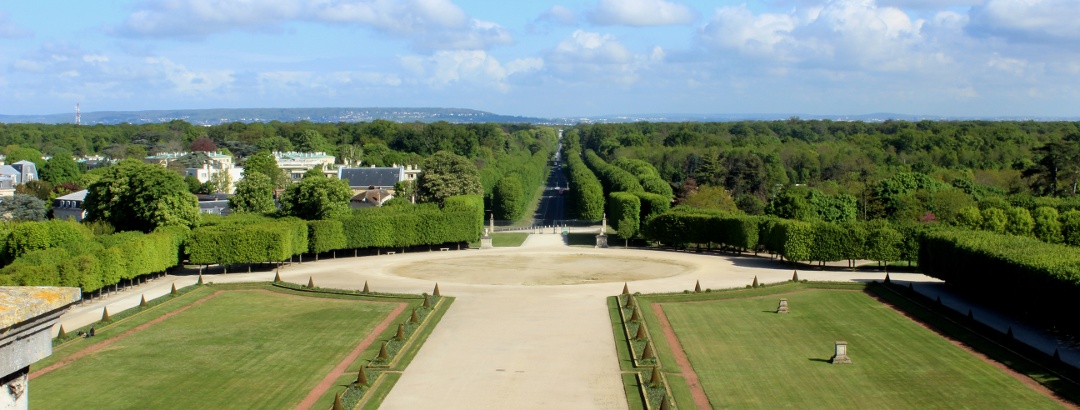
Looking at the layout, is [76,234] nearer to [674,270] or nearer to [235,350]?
[235,350]

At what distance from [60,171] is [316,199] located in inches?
3050

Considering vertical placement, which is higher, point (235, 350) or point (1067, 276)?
point (1067, 276)

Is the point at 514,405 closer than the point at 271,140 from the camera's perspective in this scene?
Yes

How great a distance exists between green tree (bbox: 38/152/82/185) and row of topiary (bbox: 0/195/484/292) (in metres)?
73.5

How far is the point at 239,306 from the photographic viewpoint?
49.6 meters

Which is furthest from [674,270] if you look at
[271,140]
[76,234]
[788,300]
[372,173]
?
[271,140]

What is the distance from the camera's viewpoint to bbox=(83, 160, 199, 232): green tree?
68812mm

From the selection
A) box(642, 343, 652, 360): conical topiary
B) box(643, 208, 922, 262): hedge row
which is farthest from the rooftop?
box(643, 208, 922, 262): hedge row

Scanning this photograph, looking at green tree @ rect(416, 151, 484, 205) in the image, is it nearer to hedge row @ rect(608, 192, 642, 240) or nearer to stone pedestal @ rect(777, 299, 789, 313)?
hedge row @ rect(608, 192, 642, 240)

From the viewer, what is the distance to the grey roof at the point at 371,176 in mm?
121062

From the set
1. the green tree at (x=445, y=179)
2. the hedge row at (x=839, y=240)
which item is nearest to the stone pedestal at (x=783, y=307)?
the hedge row at (x=839, y=240)

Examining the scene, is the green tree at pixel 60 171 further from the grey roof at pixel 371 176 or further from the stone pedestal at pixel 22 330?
the stone pedestal at pixel 22 330

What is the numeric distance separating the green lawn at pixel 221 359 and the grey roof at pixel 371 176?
233 feet

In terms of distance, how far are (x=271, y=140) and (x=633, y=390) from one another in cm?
16830
